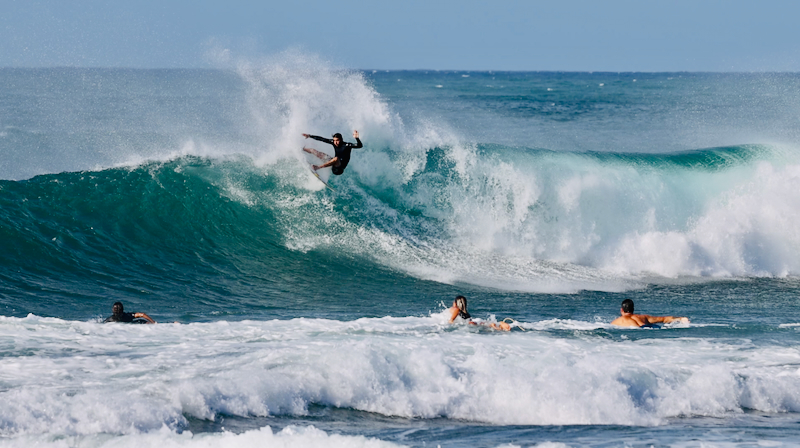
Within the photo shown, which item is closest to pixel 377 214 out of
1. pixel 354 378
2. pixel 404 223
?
pixel 404 223

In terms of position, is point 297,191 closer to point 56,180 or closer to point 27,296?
point 56,180

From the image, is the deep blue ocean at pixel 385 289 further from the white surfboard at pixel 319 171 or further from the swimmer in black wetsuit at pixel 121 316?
the swimmer in black wetsuit at pixel 121 316

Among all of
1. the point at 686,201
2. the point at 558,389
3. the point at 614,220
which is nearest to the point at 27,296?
the point at 558,389

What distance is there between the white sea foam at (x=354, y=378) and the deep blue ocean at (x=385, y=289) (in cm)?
3

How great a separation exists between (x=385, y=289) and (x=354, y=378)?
534 cm

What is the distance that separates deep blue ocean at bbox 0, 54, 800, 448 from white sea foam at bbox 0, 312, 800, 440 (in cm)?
3

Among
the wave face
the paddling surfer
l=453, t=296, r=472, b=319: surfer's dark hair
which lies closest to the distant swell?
the wave face

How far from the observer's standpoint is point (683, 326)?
A: 1023 cm

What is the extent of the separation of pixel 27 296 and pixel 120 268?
70.8 inches

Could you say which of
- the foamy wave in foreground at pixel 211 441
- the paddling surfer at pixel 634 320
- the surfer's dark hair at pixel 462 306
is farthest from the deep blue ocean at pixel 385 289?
the surfer's dark hair at pixel 462 306

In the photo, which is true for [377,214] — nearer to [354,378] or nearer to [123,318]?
[123,318]

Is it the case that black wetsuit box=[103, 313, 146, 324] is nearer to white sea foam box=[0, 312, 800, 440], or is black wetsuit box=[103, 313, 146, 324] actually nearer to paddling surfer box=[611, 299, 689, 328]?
white sea foam box=[0, 312, 800, 440]

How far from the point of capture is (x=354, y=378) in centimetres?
762

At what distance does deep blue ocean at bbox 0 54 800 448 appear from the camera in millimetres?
7031
